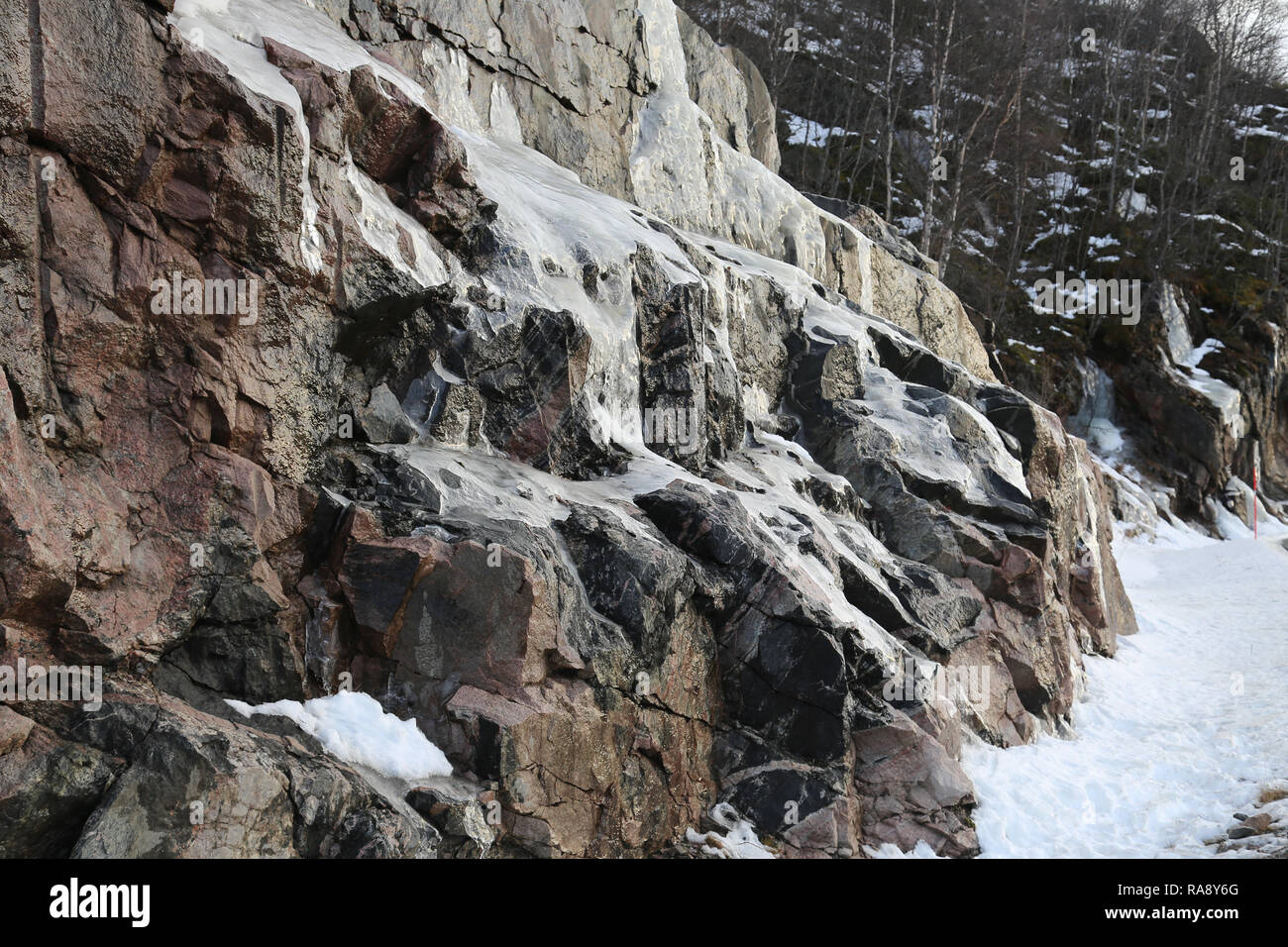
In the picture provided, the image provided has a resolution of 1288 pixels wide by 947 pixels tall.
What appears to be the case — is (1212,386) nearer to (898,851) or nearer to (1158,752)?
(1158,752)

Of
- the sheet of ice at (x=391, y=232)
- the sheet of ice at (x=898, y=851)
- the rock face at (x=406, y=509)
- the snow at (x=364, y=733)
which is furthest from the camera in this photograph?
the sheet of ice at (x=898, y=851)

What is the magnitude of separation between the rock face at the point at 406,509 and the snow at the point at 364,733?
17 centimetres

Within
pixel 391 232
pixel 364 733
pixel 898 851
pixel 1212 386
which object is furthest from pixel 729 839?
pixel 1212 386

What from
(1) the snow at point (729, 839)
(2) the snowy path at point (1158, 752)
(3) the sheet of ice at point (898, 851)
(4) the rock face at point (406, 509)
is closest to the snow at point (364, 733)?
(4) the rock face at point (406, 509)

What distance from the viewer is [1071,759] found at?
1373cm

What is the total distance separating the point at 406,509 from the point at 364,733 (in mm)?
2071

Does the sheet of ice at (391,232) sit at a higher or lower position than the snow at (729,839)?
higher

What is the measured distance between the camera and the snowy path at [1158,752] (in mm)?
11344

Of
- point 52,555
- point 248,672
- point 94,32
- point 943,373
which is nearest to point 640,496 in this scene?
point 248,672

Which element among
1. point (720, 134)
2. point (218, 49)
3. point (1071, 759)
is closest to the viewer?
point (218, 49)

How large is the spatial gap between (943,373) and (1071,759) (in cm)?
787

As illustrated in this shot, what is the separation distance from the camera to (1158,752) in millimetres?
14070

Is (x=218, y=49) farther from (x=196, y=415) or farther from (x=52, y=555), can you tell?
(x=52, y=555)

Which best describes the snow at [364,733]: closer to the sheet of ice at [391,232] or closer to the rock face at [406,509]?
the rock face at [406,509]
